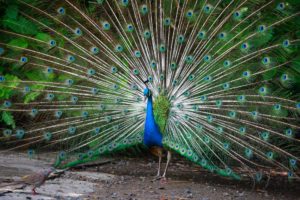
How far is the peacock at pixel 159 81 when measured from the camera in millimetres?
6695

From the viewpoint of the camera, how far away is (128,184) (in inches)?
261

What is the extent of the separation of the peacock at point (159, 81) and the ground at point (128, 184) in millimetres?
212

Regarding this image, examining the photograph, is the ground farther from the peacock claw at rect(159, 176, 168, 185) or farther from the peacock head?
the peacock head

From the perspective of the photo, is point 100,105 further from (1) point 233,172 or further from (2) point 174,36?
(1) point 233,172

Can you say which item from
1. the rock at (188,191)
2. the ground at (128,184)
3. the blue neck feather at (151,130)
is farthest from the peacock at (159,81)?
the rock at (188,191)

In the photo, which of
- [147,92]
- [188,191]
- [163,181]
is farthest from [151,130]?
[188,191]

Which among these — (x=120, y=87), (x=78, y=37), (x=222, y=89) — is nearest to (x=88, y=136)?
(x=120, y=87)

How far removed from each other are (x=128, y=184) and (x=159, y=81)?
1.22 m

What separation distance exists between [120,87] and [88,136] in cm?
65

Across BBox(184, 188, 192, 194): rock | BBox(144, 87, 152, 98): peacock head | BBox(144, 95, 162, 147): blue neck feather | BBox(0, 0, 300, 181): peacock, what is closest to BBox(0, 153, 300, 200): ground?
BBox(184, 188, 192, 194): rock

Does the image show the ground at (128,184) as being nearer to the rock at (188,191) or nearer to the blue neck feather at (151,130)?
the rock at (188,191)

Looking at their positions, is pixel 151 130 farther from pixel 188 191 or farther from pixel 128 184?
pixel 188 191

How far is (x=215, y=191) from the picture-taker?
21.5ft

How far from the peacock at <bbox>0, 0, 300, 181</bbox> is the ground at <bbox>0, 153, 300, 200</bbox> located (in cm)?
21
